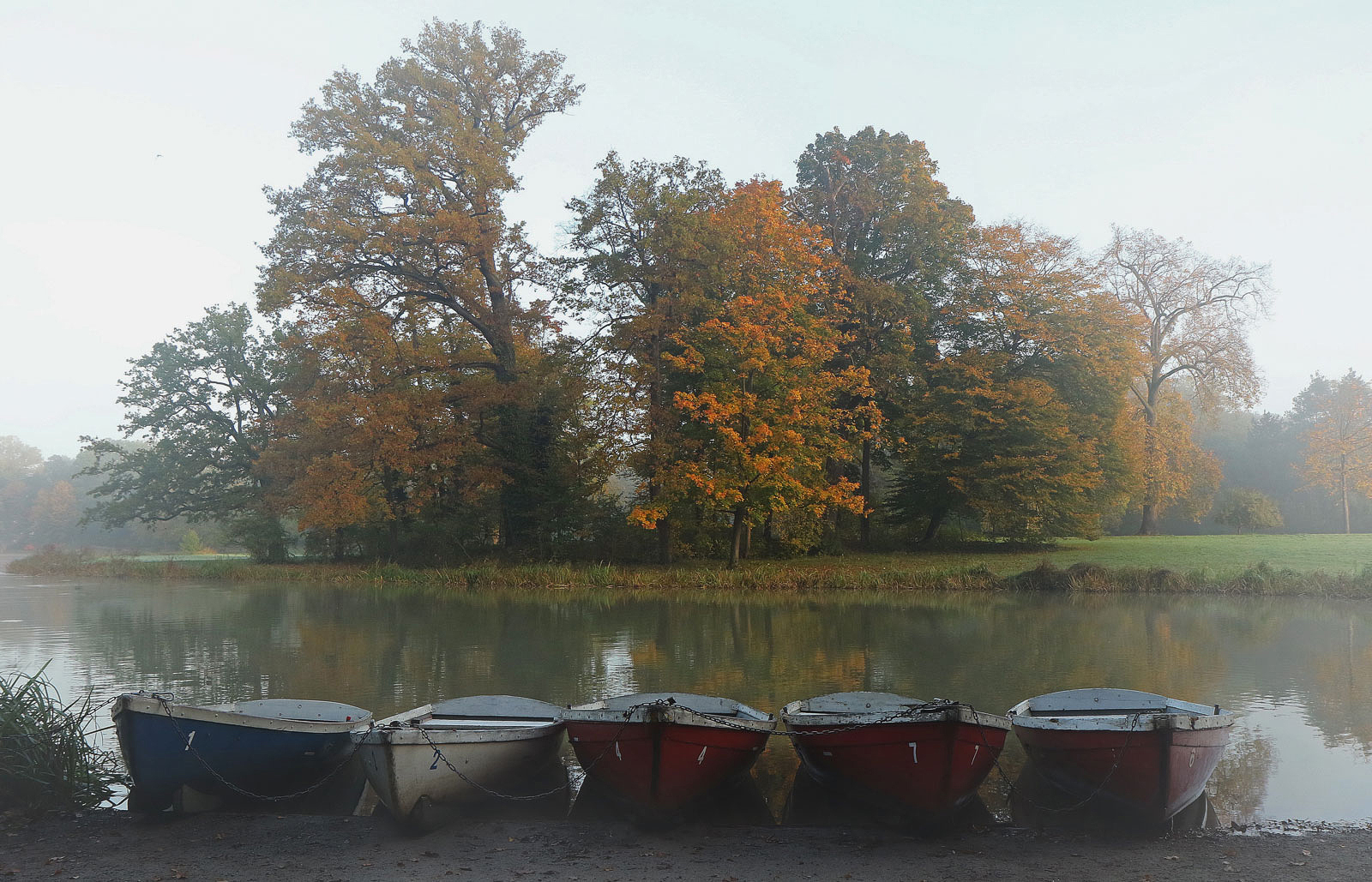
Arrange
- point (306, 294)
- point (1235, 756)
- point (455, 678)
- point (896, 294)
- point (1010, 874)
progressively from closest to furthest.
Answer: point (1010, 874), point (1235, 756), point (455, 678), point (306, 294), point (896, 294)

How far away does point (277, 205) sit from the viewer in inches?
1310

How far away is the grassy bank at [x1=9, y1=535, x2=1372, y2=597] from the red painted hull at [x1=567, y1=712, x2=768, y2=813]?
2016 centimetres

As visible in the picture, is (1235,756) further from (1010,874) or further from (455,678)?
(455,678)

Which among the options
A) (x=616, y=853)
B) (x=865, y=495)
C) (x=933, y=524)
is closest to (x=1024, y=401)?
(x=933, y=524)

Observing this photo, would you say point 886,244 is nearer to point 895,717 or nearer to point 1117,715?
point 1117,715

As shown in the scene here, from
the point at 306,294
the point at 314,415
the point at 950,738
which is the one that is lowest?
the point at 950,738

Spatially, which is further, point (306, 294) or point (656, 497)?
point (306, 294)

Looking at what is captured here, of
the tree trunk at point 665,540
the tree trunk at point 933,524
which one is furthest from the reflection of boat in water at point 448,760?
the tree trunk at point 933,524

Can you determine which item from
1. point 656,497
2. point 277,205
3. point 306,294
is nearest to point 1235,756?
point 656,497

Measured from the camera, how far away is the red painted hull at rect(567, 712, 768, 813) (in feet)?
24.5

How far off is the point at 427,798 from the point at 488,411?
90.9ft

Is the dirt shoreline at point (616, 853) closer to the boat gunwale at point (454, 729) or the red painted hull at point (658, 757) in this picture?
the red painted hull at point (658, 757)

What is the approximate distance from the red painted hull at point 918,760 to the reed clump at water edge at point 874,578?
20184 millimetres

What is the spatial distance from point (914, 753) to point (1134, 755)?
5.70 feet
